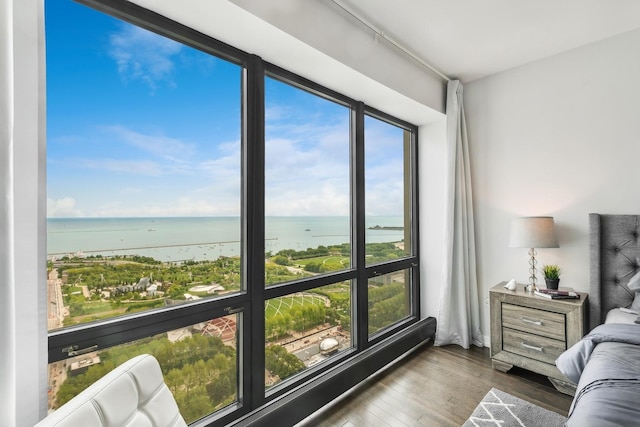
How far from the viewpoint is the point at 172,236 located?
162cm

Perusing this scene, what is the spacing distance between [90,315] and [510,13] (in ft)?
9.81

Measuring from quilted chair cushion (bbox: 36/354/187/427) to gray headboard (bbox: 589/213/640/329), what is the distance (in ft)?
9.33

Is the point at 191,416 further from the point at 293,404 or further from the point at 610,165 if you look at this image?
the point at 610,165

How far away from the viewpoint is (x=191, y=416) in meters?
1.65

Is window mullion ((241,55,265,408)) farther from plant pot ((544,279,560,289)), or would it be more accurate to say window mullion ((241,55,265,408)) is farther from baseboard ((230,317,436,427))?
plant pot ((544,279,560,289))

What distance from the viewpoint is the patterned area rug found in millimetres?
1908

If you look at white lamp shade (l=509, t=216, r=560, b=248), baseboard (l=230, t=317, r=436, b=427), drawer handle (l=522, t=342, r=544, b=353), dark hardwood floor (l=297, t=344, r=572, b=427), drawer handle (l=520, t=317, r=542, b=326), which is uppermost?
white lamp shade (l=509, t=216, r=560, b=248)

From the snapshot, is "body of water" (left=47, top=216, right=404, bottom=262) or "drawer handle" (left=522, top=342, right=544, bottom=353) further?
"drawer handle" (left=522, top=342, right=544, bottom=353)

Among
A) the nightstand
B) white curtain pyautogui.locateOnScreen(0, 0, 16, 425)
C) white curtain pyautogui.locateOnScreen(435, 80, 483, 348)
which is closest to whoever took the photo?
white curtain pyautogui.locateOnScreen(0, 0, 16, 425)

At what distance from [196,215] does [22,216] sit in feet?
2.51

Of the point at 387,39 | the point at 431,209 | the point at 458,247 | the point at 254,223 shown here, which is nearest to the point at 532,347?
the point at 458,247

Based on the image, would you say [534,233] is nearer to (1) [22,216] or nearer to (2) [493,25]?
(2) [493,25]

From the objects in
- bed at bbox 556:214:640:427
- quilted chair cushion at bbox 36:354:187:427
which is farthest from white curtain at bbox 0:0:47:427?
bed at bbox 556:214:640:427

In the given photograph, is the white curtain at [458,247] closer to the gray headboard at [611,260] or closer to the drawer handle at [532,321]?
the drawer handle at [532,321]
